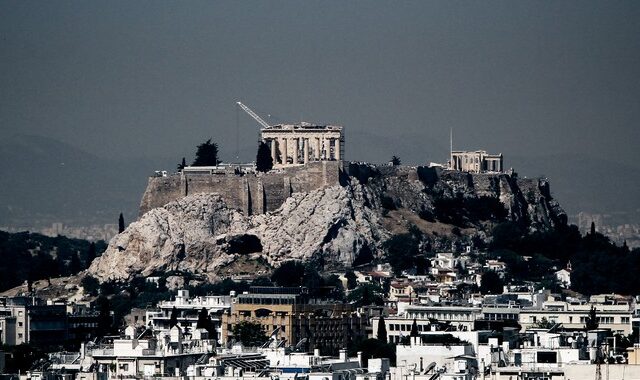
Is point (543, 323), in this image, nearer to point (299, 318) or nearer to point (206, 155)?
point (299, 318)

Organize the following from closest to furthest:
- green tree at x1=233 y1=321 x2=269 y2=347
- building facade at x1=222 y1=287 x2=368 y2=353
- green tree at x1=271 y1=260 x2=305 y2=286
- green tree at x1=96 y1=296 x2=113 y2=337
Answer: green tree at x1=233 y1=321 x2=269 y2=347
building facade at x1=222 y1=287 x2=368 y2=353
green tree at x1=96 y1=296 x2=113 y2=337
green tree at x1=271 y1=260 x2=305 y2=286

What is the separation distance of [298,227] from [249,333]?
41.7 meters

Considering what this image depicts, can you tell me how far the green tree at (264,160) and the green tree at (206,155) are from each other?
4862 mm

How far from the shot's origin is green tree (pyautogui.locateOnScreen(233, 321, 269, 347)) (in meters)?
85.8

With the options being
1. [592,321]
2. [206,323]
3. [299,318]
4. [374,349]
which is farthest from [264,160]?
[374,349]

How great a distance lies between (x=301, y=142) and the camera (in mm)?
141250

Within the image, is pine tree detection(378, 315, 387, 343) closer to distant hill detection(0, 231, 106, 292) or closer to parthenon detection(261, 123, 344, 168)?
distant hill detection(0, 231, 106, 292)

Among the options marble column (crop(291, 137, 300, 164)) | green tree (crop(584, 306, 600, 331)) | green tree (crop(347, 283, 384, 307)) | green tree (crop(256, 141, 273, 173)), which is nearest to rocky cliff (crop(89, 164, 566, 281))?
marble column (crop(291, 137, 300, 164))

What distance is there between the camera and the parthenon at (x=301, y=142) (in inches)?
5531

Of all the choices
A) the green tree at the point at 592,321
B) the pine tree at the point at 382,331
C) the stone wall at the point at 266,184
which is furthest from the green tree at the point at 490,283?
the green tree at the point at 592,321

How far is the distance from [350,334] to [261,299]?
3.75m

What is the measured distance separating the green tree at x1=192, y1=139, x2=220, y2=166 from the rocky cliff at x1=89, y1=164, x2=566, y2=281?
8631 millimetres

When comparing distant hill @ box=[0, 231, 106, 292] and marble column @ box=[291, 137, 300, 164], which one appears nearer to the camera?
distant hill @ box=[0, 231, 106, 292]

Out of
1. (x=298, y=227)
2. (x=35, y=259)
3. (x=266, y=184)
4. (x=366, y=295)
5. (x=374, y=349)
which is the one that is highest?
(x=266, y=184)
